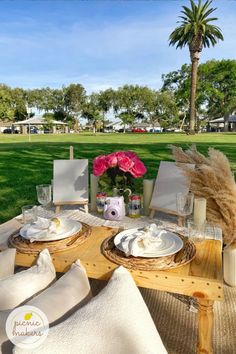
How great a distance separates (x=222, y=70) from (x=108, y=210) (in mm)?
39786

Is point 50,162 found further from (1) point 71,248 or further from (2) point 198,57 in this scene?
(2) point 198,57

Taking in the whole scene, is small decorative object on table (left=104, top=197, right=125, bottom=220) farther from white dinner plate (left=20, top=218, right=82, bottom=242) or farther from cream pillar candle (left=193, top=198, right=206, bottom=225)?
cream pillar candle (left=193, top=198, right=206, bottom=225)

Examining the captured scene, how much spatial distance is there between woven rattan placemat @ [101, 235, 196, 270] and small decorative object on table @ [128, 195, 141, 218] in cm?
66

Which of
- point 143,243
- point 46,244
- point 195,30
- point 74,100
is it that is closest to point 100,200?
point 46,244

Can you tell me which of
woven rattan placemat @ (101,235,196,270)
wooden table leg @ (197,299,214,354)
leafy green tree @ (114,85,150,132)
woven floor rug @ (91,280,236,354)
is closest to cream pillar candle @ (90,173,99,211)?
woven floor rug @ (91,280,236,354)

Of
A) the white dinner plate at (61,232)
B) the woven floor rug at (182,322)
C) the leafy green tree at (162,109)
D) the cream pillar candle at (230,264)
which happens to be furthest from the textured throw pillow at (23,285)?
the leafy green tree at (162,109)

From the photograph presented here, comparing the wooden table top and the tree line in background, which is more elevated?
the tree line in background

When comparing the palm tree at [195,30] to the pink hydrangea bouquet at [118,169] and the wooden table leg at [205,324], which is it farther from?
the wooden table leg at [205,324]

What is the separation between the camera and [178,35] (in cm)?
2778

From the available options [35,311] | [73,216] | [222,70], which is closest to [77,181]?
[73,216]

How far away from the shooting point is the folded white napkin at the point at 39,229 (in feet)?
5.44

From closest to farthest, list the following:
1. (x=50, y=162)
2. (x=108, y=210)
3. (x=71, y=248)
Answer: (x=71, y=248) → (x=108, y=210) → (x=50, y=162)

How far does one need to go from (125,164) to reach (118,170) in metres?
0.11

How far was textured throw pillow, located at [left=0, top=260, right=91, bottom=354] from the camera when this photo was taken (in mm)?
905
